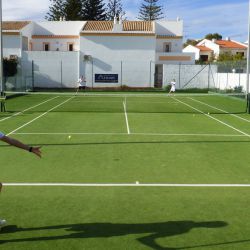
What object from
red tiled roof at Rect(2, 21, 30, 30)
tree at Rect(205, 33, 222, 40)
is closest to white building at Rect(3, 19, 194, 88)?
red tiled roof at Rect(2, 21, 30, 30)

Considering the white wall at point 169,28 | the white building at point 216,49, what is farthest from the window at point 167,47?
the white building at point 216,49

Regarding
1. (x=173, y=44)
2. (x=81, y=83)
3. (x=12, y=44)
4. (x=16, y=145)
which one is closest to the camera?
(x=16, y=145)

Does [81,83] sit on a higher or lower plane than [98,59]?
lower

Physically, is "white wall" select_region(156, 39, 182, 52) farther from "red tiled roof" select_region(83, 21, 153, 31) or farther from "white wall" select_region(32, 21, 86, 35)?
"white wall" select_region(32, 21, 86, 35)

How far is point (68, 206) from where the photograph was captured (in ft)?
24.9

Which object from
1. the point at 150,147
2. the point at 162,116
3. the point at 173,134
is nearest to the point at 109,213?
the point at 150,147

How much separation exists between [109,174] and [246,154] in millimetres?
4443

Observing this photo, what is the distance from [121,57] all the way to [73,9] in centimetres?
2697

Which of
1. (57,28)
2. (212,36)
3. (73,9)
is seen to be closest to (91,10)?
(73,9)

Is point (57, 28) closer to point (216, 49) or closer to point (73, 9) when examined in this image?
point (73, 9)

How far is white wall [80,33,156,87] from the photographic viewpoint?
165ft

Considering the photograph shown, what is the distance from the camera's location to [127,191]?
8555 millimetres

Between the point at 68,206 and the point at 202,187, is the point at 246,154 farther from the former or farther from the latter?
the point at 68,206

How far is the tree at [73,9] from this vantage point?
73.9 metres
